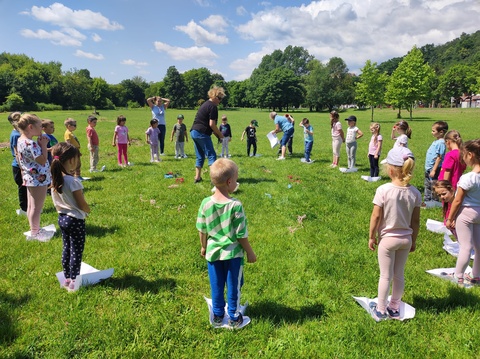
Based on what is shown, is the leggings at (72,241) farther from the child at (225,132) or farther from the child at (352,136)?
the child at (225,132)

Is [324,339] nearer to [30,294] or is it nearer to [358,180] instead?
[30,294]

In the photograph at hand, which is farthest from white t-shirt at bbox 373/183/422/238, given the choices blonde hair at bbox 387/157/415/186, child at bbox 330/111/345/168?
child at bbox 330/111/345/168

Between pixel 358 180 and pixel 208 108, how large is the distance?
5.76m

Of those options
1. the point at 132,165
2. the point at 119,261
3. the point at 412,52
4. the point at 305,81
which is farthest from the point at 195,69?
the point at 119,261

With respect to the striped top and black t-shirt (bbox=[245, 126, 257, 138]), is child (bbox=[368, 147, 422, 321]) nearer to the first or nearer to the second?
the striped top

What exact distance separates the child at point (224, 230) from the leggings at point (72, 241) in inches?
74.3

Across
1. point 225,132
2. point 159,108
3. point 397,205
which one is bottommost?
point 397,205

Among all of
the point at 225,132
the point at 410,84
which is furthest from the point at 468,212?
the point at 410,84

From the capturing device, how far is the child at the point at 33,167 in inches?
215

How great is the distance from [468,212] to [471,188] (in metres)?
0.35

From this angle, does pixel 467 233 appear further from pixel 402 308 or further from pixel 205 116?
pixel 205 116

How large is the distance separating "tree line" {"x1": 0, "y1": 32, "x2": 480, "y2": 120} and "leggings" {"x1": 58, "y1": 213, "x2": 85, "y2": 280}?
5162 centimetres

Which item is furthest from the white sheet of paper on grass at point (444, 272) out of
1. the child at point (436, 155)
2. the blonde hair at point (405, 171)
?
the child at point (436, 155)

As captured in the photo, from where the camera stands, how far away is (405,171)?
11.4 feet
